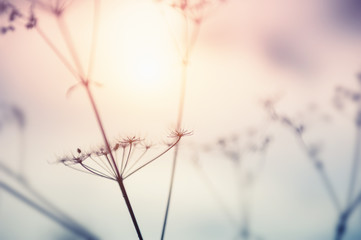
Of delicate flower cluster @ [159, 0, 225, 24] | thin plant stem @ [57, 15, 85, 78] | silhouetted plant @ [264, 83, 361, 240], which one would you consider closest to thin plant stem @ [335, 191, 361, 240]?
silhouetted plant @ [264, 83, 361, 240]

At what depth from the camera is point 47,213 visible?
1.92m

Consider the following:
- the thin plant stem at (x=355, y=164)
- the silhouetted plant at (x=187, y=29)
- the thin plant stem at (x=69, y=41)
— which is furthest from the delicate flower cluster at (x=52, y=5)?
the thin plant stem at (x=355, y=164)

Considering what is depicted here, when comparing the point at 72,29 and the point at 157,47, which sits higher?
the point at 72,29

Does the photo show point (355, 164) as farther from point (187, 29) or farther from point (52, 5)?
point (52, 5)

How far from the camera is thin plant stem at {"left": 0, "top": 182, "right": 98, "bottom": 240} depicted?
1.89 meters

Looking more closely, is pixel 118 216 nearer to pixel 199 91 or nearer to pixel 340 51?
pixel 199 91

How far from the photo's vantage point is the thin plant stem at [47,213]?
6.19ft

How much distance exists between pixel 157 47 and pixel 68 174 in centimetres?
104

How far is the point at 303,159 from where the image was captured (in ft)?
6.71

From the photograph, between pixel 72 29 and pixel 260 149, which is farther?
pixel 260 149

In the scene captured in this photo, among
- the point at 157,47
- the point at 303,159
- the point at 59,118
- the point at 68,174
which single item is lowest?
the point at 303,159

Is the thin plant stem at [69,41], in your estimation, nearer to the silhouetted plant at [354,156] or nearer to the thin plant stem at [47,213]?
the thin plant stem at [47,213]

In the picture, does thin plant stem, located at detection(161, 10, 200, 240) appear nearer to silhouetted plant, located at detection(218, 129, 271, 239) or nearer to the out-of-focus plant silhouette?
the out-of-focus plant silhouette

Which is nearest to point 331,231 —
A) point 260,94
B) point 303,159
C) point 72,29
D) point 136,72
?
point 303,159
